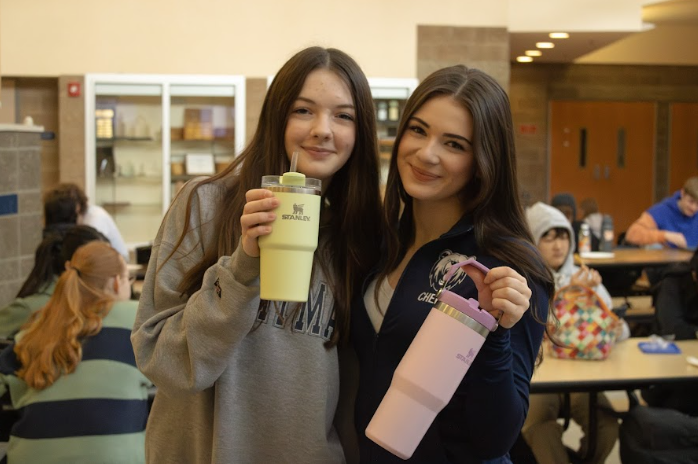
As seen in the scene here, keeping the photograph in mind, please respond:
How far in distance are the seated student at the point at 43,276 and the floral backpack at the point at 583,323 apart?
6.59 feet

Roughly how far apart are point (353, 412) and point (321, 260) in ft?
1.05

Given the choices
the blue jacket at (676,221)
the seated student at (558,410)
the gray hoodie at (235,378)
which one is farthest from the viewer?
the blue jacket at (676,221)

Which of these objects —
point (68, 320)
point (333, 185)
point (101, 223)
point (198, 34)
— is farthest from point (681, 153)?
point (333, 185)

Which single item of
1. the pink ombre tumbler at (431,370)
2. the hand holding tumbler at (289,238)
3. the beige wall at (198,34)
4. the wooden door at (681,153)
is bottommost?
the pink ombre tumbler at (431,370)

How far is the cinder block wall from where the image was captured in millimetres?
4496

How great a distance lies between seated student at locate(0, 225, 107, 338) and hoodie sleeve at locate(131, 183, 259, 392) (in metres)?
2.06

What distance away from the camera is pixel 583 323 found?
11.3 feet

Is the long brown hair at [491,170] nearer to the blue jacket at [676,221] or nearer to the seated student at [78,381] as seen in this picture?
the seated student at [78,381]

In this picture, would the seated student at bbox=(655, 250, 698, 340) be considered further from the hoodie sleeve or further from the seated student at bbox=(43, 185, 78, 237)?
the seated student at bbox=(43, 185, 78, 237)

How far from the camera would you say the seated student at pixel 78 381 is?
8.61 feet

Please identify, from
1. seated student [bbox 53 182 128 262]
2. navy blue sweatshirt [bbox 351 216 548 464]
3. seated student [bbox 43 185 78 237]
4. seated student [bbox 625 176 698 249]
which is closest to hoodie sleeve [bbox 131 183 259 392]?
navy blue sweatshirt [bbox 351 216 548 464]

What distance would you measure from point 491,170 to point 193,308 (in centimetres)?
62

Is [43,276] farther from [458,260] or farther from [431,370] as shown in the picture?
[431,370]

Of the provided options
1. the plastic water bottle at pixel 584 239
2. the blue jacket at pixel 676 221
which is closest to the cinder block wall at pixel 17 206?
the plastic water bottle at pixel 584 239
